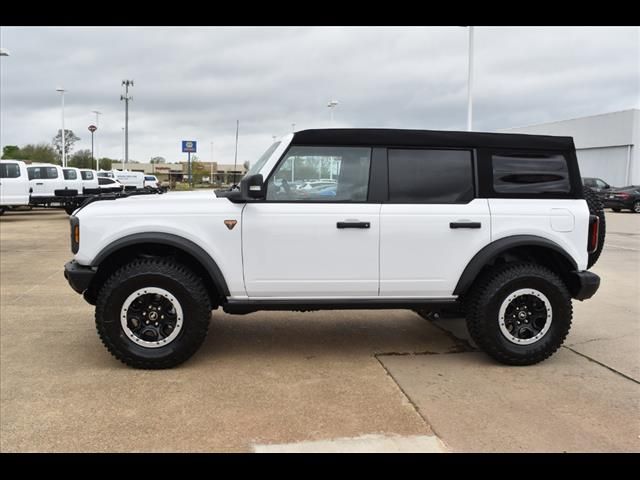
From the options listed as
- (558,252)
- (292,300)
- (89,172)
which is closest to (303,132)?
(292,300)

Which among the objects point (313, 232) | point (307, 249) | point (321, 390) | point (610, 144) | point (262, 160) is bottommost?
point (321, 390)

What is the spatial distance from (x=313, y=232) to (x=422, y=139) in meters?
1.19

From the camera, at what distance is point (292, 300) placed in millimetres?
4355

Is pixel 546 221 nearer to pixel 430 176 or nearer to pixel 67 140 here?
pixel 430 176

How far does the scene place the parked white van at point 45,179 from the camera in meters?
20.8

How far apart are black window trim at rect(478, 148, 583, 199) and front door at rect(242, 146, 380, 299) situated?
0.93 meters

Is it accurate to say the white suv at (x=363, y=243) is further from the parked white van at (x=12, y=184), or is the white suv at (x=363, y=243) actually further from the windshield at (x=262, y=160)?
the parked white van at (x=12, y=184)

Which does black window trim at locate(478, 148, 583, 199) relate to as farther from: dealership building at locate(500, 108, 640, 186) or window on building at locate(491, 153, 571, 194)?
dealership building at locate(500, 108, 640, 186)

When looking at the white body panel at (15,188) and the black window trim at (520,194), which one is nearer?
the black window trim at (520,194)

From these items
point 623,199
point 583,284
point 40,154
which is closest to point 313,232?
point 583,284

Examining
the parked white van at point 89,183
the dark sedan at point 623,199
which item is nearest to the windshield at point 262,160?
the parked white van at point 89,183

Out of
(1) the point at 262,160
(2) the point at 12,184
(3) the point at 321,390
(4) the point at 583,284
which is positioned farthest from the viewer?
(2) the point at 12,184

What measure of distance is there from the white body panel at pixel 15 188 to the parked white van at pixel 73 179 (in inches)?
87.6

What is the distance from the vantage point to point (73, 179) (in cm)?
2228
